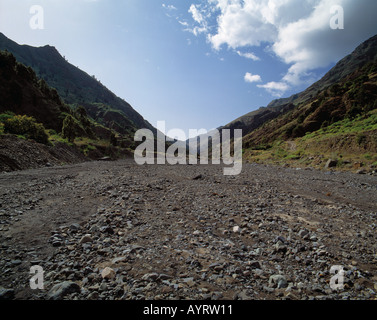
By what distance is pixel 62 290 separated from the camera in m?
3.00

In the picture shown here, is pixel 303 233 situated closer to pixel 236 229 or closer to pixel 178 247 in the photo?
pixel 236 229

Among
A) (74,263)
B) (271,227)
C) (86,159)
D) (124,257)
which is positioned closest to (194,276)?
(124,257)

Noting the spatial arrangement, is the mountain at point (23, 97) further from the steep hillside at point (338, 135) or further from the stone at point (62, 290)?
the steep hillside at point (338, 135)

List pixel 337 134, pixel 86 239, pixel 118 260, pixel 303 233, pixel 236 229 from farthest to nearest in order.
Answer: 1. pixel 337 134
2. pixel 236 229
3. pixel 303 233
4. pixel 86 239
5. pixel 118 260

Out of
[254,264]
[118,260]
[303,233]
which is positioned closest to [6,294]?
[118,260]

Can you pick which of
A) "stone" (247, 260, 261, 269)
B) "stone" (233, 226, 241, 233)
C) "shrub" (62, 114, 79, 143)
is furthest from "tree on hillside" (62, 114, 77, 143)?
"stone" (247, 260, 261, 269)

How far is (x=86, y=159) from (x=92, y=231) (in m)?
27.3

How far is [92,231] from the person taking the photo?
518 centimetres

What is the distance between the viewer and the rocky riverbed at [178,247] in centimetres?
329

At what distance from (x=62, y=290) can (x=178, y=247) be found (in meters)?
2.45

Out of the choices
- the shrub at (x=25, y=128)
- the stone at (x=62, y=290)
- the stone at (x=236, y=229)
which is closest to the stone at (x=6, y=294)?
the stone at (x=62, y=290)

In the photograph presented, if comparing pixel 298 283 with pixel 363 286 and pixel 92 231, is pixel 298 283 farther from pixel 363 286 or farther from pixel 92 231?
pixel 92 231

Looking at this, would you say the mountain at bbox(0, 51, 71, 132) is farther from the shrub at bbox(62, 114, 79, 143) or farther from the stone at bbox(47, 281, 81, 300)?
the stone at bbox(47, 281, 81, 300)

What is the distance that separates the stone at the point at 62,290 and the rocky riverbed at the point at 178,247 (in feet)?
0.05
